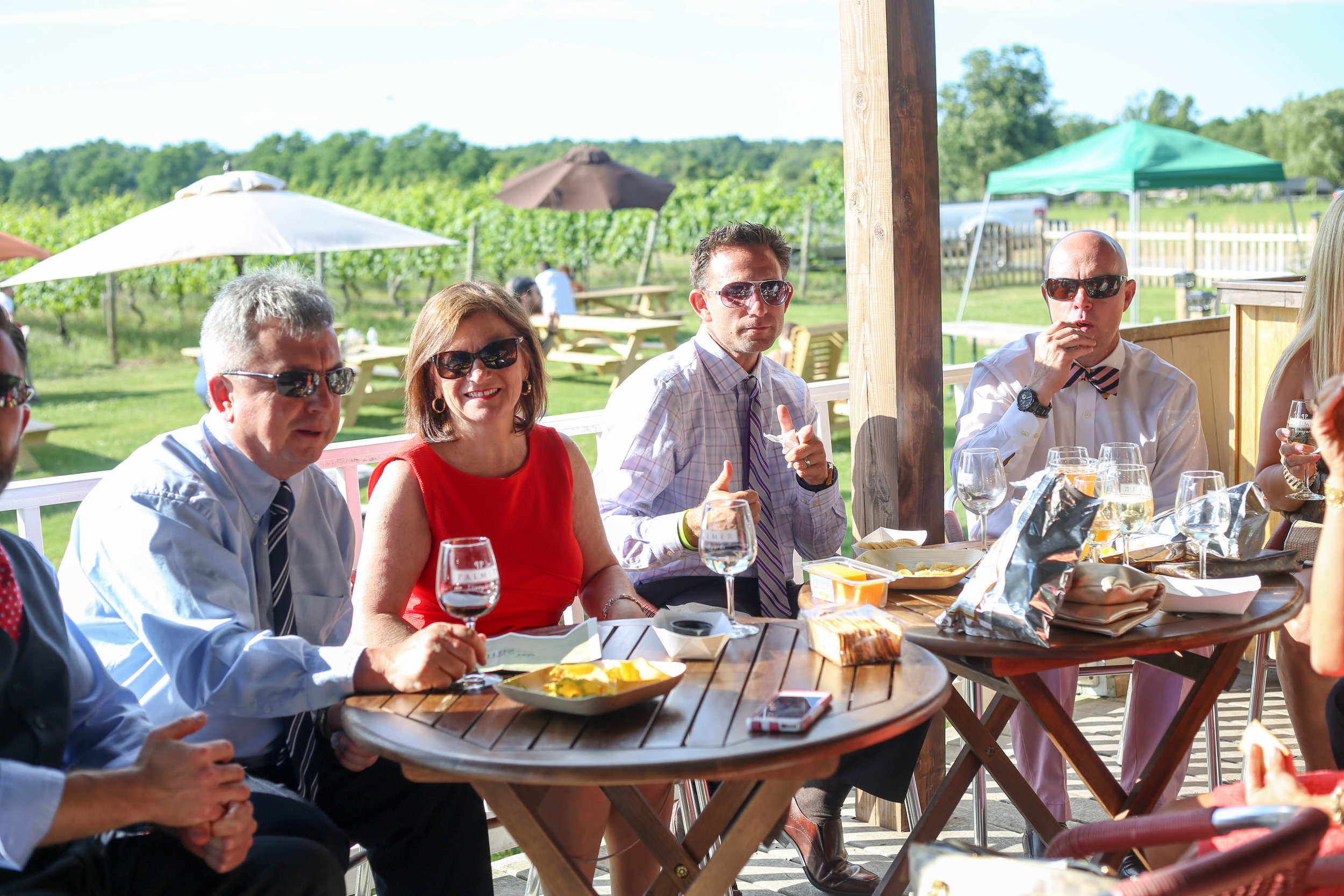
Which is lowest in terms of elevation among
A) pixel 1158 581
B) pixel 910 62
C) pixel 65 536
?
pixel 65 536

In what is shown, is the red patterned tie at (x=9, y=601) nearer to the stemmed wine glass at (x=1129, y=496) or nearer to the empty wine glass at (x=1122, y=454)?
the stemmed wine glass at (x=1129, y=496)

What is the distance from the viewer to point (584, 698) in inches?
60.6

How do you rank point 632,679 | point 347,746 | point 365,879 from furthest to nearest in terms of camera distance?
1. point 365,879
2. point 347,746
3. point 632,679

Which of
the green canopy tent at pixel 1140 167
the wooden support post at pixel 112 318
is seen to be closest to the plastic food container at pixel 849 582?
the green canopy tent at pixel 1140 167

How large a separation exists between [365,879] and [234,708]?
0.83m

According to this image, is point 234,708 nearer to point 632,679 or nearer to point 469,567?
point 469,567

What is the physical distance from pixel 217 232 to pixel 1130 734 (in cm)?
589

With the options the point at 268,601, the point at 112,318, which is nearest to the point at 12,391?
the point at 268,601

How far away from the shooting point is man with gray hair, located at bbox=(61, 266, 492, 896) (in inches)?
71.7

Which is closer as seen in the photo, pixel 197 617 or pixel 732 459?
pixel 197 617

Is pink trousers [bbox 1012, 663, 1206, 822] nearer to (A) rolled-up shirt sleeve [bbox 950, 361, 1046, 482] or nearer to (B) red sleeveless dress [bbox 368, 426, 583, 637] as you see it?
(A) rolled-up shirt sleeve [bbox 950, 361, 1046, 482]

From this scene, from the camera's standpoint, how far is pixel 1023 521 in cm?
184

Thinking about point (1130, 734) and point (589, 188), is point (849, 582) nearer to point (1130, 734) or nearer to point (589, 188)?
point (1130, 734)

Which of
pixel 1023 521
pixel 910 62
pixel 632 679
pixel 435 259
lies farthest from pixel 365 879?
pixel 435 259
